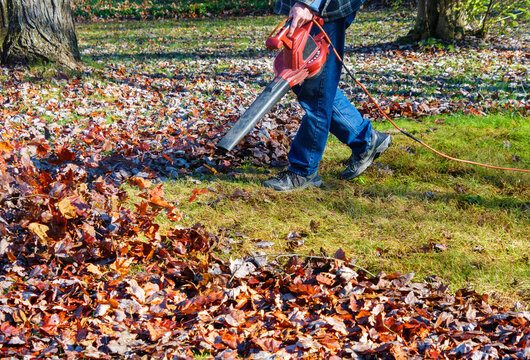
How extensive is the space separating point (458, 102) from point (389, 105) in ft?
3.22

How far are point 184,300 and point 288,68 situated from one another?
1868 mm

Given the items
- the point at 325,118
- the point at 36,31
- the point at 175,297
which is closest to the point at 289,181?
the point at 325,118

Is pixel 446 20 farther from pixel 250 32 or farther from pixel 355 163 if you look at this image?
pixel 355 163

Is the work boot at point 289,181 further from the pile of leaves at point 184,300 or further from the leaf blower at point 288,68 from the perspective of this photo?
the pile of leaves at point 184,300

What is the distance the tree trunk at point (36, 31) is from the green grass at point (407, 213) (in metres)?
4.54

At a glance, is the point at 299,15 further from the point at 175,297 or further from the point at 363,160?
the point at 175,297

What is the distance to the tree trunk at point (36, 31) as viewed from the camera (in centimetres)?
704

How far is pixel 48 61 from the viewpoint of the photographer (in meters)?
7.25

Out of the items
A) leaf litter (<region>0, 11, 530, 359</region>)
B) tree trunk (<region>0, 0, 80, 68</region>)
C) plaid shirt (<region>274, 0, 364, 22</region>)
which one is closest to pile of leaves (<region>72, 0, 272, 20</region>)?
tree trunk (<region>0, 0, 80, 68</region>)

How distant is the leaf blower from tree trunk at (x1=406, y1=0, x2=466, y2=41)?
747 centimetres

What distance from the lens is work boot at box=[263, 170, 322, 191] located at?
3.99 m

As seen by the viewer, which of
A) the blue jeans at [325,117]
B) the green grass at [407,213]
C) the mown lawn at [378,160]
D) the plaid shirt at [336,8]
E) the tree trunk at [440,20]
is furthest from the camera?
the tree trunk at [440,20]

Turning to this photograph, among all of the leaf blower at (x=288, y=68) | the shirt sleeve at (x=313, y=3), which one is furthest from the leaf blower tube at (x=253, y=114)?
the shirt sleeve at (x=313, y=3)

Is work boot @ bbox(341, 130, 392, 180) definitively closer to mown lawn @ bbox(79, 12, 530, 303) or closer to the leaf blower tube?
mown lawn @ bbox(79, 12, 530, 303)
